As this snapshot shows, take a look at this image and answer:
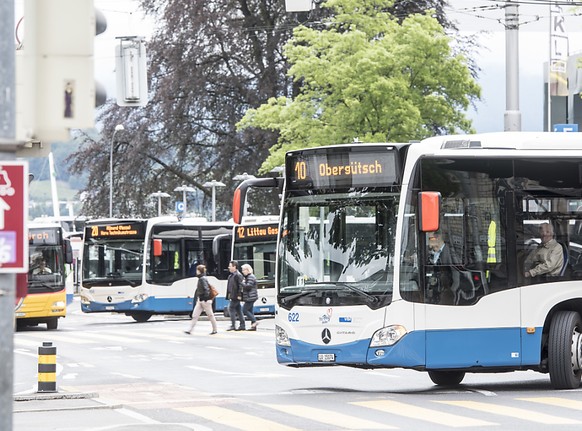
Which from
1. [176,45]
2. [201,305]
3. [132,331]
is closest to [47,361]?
[201,305]

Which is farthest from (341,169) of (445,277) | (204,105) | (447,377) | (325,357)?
(204,105)

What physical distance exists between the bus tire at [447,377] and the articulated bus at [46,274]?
65.7ft

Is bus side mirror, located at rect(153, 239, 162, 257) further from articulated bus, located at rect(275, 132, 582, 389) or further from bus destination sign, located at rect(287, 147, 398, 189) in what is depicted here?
articulated bus, located at rect(275, 132, 582, 389)

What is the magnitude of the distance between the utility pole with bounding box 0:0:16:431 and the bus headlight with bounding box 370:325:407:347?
409 inches

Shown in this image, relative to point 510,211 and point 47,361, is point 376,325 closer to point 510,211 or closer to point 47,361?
point 510,211

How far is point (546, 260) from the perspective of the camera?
16188 mm

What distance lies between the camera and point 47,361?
17.2m

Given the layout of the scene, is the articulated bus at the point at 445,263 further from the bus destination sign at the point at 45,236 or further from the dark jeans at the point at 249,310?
the bus destination sign at the point at 45,236

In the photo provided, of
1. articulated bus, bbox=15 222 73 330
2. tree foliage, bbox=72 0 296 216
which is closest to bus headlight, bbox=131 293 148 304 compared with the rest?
articulated bus, bbox=15 222 73 330

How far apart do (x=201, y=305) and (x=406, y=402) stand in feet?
61.2

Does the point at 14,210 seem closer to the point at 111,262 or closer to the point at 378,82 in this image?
the point at 378,82

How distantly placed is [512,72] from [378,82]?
12.5 metres

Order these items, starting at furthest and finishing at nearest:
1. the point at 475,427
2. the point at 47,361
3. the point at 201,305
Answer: the point at 201,305, the point at 47,361, the point at 475,427

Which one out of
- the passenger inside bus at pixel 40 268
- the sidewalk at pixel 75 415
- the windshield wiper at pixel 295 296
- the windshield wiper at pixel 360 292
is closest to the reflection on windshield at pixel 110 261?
the passenger inside bus at pixel 40 268
